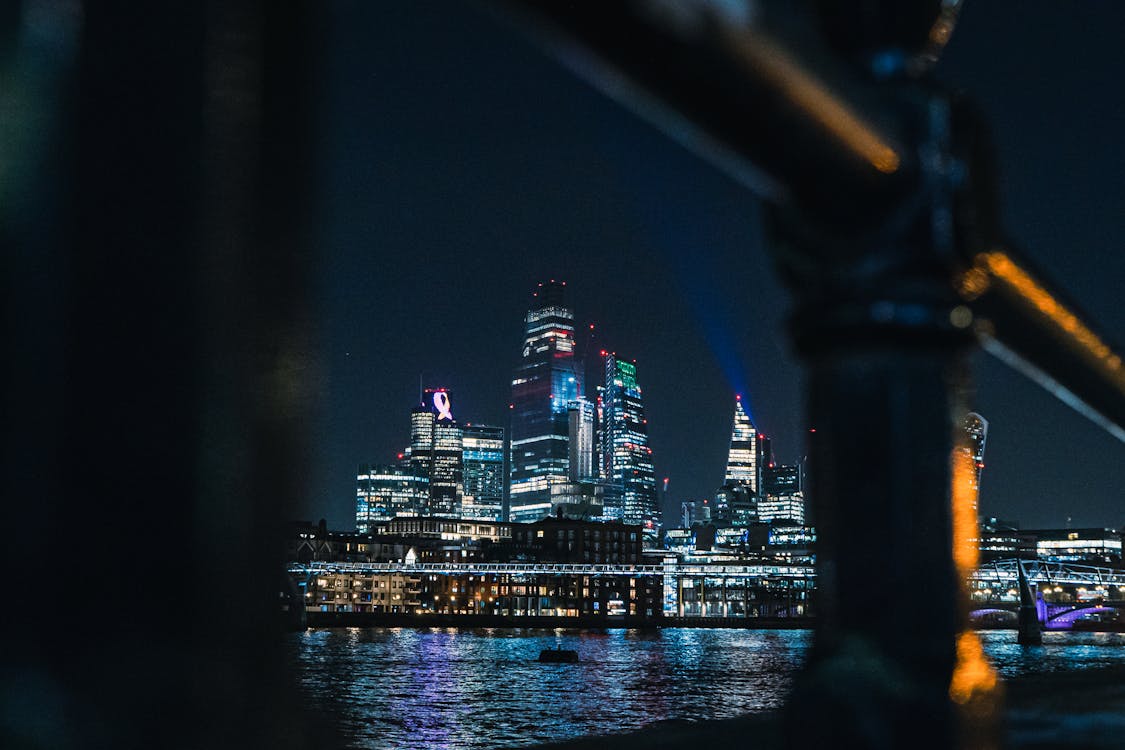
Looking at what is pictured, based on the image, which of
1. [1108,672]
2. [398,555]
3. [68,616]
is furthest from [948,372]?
[398,555]

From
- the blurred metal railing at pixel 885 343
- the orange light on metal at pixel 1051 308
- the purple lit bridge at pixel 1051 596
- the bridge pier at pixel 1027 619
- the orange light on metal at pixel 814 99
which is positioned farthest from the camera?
the purple lit bridge at pixel 1051 596

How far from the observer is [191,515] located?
75 centimetres

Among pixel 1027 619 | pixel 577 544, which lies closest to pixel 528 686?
pixel 1027 619

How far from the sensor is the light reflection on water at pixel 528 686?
46875mm

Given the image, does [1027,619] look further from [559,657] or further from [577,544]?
[577,544]

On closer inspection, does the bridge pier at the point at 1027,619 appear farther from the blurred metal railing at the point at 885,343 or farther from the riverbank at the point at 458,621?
the blurred metal railing at the point at 885,343

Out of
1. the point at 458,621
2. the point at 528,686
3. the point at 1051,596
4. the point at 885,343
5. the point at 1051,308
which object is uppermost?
the point at 1051,308

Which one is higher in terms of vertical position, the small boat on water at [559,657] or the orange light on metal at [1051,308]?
the orange light on metal at [1051,308]

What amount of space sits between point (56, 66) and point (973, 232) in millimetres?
1123

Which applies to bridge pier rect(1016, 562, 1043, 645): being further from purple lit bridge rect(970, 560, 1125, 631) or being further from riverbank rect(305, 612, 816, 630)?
riverbank rect(305, 612, 816, 630)

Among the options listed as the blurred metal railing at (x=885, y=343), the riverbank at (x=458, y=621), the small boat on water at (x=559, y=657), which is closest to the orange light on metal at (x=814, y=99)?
the blurred metal railing at (x=885, y=343)

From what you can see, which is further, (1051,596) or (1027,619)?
(1051,596)

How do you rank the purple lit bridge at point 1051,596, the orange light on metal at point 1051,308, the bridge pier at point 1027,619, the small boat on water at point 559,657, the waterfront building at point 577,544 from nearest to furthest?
the orange light on metal at point 1051,308 < the small boat on water at point 559,657 < the bridge pier at point 1027,619 < the purple lit bridge at point 1051,596 < the waterfront building at point 577,544

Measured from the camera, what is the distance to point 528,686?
227 ft
